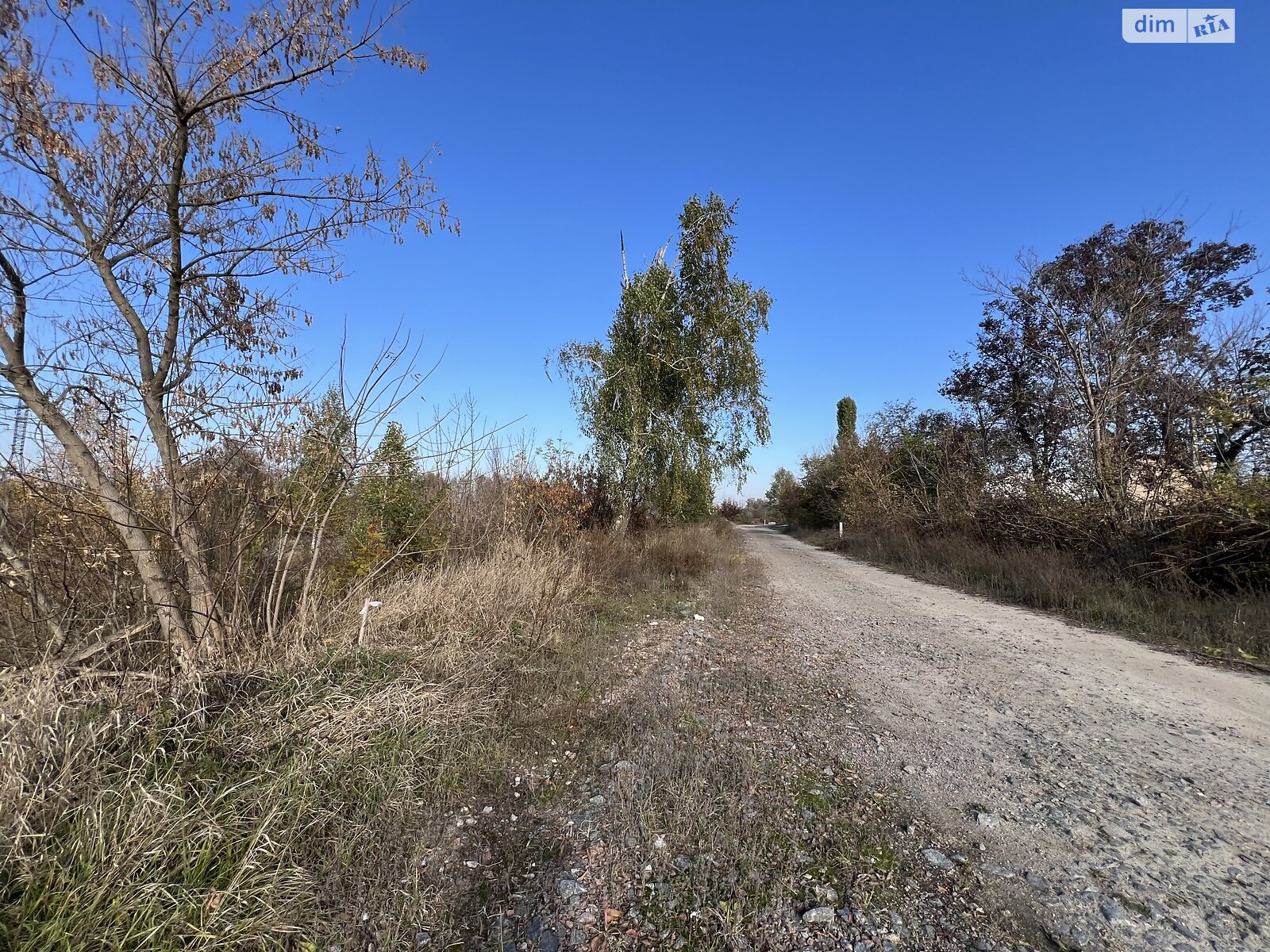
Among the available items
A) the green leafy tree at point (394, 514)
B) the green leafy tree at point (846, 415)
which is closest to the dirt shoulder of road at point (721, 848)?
the green leafy tree at point (394, 514)

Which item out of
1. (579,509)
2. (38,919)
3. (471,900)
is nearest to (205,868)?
(38,919)

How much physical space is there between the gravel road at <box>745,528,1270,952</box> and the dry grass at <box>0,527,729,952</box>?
8.10 ft

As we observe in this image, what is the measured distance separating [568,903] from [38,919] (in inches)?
70.0

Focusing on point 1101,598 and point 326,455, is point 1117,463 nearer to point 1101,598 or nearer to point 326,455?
point 1101,598

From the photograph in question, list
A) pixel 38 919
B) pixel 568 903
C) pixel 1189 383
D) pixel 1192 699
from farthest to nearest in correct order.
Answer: pixel 1189 383 < pixel 1192 699 < pixel 568 903 < pixel 38 919

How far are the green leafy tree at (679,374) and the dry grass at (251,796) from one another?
30.6 feet

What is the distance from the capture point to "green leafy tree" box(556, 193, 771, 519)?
1302 cm

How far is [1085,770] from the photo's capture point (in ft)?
10.5

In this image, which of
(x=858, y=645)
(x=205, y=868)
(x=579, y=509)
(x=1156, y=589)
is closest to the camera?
(x=205, y=868)

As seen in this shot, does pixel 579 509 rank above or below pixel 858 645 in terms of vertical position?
above

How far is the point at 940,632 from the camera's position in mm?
6758

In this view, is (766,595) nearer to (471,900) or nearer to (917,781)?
(917,781)

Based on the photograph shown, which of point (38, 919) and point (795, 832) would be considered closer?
point (38, 919)

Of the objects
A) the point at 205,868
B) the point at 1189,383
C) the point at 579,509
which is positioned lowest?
the point at 205,868
